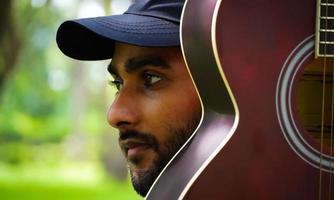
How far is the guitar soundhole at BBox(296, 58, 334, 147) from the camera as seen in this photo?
1399 mm

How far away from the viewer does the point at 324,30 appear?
1352 mm

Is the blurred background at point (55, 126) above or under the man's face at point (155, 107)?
under

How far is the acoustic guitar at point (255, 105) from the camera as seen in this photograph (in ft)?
4.26

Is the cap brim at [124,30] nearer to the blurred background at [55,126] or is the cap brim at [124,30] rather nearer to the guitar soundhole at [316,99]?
the guitar soundhole at [316,99]

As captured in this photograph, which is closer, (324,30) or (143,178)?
(324,30)

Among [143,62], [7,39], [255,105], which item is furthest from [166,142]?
[7,39]

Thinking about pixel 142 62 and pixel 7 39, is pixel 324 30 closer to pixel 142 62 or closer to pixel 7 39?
pixel 142 62

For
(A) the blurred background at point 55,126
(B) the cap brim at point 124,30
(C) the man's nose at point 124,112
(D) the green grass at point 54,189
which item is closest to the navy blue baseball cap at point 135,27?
(B) the cap brim at point 124,30

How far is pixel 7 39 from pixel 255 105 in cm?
564

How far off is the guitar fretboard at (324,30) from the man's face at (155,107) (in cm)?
29

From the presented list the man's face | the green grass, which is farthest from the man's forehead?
the green grass

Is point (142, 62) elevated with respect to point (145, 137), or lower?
elevated

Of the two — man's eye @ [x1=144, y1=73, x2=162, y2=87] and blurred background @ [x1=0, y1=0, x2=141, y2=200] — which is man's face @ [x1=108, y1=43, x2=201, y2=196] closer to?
man's eye @ [x1=144, y1=73, x2=162, y2=87]

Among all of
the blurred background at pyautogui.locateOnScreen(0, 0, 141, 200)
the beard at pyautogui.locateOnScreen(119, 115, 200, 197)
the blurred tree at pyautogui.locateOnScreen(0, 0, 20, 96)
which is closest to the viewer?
the beard at pyautogui.locateOnScreen(119, 115, 200, 197)
